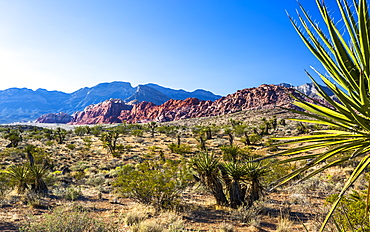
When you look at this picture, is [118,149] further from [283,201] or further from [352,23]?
[352,23]

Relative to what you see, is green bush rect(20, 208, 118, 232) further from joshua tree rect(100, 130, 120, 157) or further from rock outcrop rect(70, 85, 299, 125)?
rock outcrop rect(70, 85, 299, 125)

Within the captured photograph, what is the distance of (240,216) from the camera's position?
6.54m

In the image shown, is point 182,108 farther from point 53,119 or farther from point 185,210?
point 185,210

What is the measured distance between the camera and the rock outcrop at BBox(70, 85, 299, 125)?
113525 millimetres

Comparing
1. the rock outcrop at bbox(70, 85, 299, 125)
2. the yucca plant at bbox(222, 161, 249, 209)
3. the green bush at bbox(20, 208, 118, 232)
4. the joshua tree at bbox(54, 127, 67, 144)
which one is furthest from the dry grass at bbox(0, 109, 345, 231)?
the rock outcrop at bbox(70, 85, 299, 125)

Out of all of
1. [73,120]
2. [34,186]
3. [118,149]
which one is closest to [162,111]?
[73,120]

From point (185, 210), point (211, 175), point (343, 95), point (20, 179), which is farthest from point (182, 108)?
point (343, 95)

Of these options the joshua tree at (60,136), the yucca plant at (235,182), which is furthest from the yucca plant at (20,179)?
the joshua tree at (60,136)

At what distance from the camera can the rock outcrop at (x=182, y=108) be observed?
11353 centimetres

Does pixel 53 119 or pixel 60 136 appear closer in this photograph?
pixel 60 136

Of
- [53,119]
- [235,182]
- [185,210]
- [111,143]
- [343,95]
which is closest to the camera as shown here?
[343,95]

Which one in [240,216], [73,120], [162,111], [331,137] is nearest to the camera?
[331,137]

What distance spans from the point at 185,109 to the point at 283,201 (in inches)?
5291

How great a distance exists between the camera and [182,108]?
477ft
